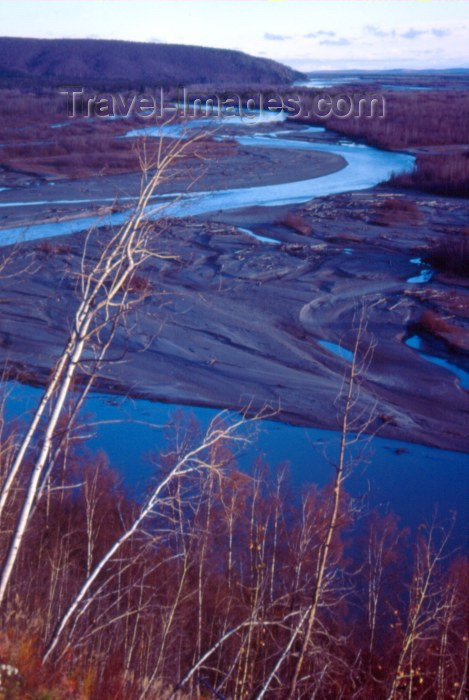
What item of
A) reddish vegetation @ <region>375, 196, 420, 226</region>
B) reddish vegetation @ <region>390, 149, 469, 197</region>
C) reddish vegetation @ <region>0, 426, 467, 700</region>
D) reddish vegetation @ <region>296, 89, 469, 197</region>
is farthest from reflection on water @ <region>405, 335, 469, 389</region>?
reddish vegetation @ <region>296, 89, 469, 197</region>

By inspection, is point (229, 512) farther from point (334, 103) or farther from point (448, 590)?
point (334, 103)

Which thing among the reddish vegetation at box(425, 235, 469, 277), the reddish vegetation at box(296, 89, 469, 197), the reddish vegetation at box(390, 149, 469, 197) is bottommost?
the reddish vegetation at box(425, 235, 469, 277)

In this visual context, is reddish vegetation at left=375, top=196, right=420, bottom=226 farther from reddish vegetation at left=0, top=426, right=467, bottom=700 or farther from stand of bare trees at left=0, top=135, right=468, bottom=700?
reddish vegetation at left=0, top=426, right=467, bottom=700

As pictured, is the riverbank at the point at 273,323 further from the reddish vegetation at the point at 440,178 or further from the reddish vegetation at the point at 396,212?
the reddish vegetation at the point at 440,178

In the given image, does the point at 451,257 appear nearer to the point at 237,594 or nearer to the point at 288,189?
the point at 288,189

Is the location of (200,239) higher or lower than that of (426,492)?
higher

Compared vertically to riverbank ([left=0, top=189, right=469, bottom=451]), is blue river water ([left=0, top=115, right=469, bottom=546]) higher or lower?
lower

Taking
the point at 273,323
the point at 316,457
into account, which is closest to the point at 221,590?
the point at 316,457

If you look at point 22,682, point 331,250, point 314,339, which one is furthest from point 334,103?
point 22,682

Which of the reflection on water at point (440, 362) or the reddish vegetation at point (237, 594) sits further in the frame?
the reflection on water at point (440, 362)

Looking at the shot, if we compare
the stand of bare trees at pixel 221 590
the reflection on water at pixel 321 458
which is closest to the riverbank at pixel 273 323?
the reflection on water at pixel 321 458

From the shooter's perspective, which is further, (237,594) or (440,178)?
(440,178)
